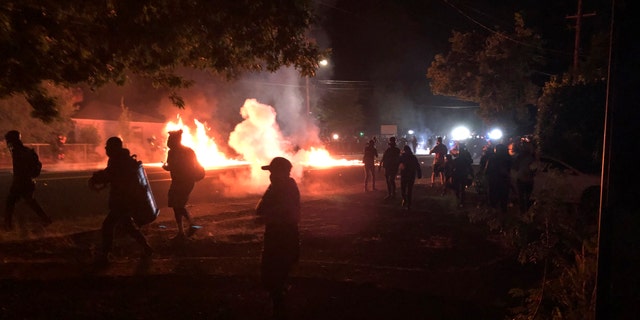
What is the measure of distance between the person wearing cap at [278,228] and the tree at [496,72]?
26.4 meters

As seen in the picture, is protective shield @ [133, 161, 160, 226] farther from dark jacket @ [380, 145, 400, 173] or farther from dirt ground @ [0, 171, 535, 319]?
dark jacket @ [380, 145, 400, 173]

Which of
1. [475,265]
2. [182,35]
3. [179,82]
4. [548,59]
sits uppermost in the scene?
[548,59]

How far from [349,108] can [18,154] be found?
4619 cm

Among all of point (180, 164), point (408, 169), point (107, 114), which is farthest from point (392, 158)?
point (107, 114)

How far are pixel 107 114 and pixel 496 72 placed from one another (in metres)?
32.6

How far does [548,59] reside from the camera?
3169cm

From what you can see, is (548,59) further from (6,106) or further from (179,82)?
(6,106)

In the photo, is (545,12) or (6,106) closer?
(6,106)

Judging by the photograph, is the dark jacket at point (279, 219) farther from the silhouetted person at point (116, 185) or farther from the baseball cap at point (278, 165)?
the silhouetted person at point (116, 185)

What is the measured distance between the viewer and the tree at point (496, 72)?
2866 centimetres

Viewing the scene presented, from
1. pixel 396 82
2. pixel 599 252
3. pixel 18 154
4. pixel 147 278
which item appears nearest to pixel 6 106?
pixel 18 154

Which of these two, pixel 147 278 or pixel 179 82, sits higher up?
pixel 179 82

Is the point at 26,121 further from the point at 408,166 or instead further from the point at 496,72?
the point at 496,72

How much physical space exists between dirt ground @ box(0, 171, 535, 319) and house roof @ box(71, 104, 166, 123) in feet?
117
